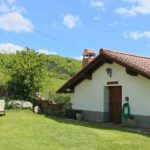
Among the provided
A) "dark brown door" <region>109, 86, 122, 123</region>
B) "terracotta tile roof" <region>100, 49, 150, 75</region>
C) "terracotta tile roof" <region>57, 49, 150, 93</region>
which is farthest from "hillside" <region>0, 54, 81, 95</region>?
"terracotta tile roof" <region>100, 49, 150, 75</region>

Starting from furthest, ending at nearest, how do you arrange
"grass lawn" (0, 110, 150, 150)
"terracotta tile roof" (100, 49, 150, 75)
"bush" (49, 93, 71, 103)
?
"bush" (49, 93, 71, 103) → "terracotta tile roof" (100, 49, 150, 75) → "grass lawn" (0, 110, 150, 150)

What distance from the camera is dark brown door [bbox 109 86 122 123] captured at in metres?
20.8

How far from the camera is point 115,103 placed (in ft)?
69.4

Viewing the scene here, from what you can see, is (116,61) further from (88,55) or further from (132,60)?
(88,55)

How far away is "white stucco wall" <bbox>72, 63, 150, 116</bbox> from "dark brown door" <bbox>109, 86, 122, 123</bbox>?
0.29 m

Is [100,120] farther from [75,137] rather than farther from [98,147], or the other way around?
[98,147]

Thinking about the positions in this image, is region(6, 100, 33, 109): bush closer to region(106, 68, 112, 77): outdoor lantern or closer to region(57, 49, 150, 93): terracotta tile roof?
region(57, 49, 150, 93): terracotta tile roof

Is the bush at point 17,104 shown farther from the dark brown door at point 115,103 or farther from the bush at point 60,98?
the dark brown door at point 115,103

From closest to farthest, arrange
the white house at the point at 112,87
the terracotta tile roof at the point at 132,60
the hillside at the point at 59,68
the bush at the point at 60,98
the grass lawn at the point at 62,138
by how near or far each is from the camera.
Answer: the grass lawn at the point at 62,138
the terracotta tile roof at the point at 132,60
the white house at the point at 112,87
the bush at the point at 60,98
the hillside at the point at 59,68

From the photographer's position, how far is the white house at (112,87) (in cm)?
1867

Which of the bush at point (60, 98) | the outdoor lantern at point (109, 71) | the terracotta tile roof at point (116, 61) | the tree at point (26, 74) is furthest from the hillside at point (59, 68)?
the outdoor lantern at point (109, 71)

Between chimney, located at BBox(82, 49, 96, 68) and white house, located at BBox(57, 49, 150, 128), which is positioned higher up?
chimney, located at BBox(82, 49, 96, 68)

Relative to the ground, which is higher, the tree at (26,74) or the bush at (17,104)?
the tree at (26,74)

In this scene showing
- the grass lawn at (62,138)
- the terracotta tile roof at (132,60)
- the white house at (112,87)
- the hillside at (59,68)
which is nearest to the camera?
the grass lawn at (62,138)
